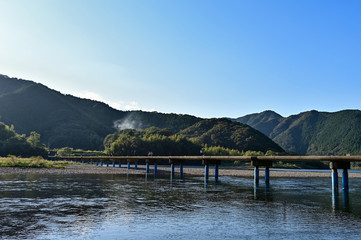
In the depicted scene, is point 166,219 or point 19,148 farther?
point 19,148

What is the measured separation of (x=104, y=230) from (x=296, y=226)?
419 inches

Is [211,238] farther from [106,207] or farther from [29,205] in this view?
[29,205]

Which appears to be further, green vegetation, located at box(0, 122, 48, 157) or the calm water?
green vegetation, located at box(0, 122, 48, 157)

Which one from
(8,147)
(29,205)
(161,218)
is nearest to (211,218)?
(161,218)

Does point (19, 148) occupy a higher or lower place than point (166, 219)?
higher

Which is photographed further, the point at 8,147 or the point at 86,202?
the point at 8,147

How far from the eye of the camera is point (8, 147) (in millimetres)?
153000

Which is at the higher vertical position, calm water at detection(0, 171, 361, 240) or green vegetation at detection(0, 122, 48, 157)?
green vegetation at detection(0, 122, 48, 157)

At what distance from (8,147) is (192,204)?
15185cm

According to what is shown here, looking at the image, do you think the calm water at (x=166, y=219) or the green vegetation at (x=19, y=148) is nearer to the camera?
the calm water at (x=166, y=219)

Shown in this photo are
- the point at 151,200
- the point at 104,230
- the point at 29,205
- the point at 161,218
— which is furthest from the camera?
the point at 151,200

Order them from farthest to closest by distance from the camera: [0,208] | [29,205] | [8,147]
→ [8,147], [29,205], [0,208]

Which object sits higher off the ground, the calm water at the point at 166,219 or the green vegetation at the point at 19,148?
the green vegetation at the point at 19,148

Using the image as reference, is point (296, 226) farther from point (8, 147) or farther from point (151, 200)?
point (8, 147)
